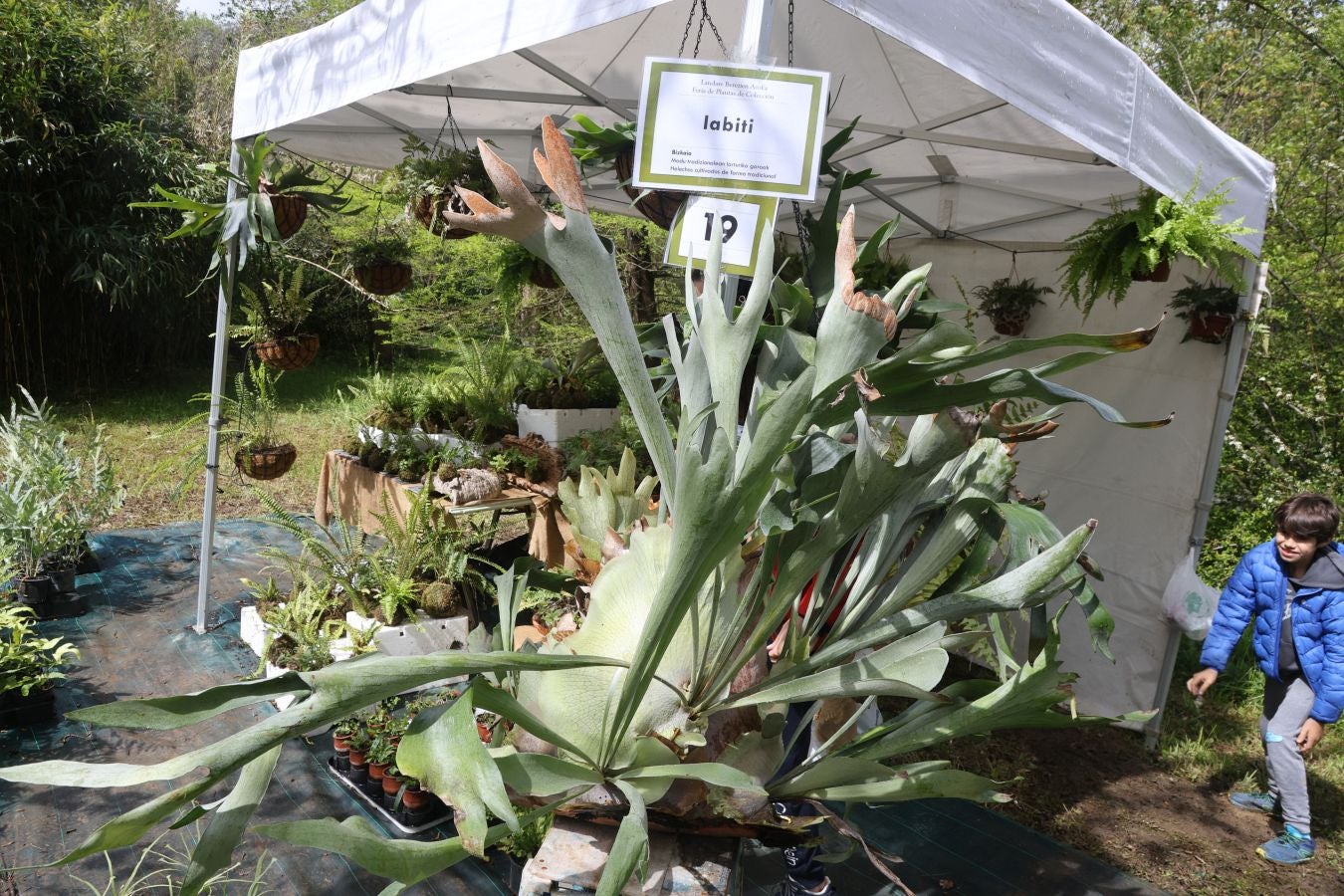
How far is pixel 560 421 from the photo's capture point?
12.6ft

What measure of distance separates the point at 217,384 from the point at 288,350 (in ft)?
1.24

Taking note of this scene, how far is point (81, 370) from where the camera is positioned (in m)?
8.49

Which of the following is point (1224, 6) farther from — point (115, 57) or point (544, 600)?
point (115, 57)

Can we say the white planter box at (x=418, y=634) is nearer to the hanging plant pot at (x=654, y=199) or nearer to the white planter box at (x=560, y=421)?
the white planter box at (x=560, y=421)

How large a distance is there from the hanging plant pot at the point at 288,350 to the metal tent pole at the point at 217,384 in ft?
0.67

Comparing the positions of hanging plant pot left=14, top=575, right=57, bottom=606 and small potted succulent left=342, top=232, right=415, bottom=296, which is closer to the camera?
hanging plant pot left=14, top=575, right=57, bottom=606

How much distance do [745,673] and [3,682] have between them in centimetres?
284

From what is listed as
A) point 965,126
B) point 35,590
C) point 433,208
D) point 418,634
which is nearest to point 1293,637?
point 965,126

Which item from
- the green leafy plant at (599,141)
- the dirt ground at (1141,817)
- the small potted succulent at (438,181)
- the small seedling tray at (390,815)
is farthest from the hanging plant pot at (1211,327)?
the small seedling tray at (390,815)

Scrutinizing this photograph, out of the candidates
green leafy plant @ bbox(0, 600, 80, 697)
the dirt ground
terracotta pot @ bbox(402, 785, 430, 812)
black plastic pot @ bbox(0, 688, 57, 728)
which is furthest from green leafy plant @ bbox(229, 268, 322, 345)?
the dirt ground

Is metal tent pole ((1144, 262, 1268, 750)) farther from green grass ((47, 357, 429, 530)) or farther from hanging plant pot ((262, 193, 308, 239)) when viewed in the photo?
green grass ((47, 357, 429, 530))

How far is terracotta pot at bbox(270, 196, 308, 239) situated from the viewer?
3.26 m

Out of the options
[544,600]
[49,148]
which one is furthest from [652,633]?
[49,148]

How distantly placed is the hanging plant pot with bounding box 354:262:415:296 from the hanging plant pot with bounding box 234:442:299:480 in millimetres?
848
